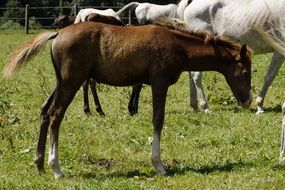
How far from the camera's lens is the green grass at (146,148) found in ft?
20.1

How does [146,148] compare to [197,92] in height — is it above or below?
above

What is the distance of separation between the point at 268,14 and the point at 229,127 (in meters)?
2.30

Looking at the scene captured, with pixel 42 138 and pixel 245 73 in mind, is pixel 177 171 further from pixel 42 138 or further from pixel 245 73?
pixel 42 138

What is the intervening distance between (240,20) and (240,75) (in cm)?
398

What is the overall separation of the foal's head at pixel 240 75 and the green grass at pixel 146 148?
2.65ft

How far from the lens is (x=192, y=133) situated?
857 cm

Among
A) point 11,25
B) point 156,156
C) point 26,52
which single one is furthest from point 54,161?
point 11,25

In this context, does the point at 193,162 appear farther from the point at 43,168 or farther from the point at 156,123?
the point at 43,168

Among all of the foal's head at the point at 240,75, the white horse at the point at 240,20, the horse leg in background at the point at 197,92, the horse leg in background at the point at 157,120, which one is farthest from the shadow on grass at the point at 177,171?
the horse leg in background at the point at 197,92

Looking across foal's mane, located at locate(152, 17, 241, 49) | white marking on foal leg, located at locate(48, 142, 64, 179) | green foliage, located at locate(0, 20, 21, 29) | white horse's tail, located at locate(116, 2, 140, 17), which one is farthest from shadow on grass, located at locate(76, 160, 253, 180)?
green foliage, located at locate(0, 20, 21, 29)

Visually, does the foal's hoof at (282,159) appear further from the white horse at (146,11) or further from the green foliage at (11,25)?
the green foliage at (11,25)

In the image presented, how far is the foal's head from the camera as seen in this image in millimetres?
6633

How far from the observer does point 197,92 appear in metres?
10.9

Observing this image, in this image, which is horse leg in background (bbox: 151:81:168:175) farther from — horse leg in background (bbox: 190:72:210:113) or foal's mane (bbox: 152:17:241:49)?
horse leg in background (bbox: 190:72:210:113)
